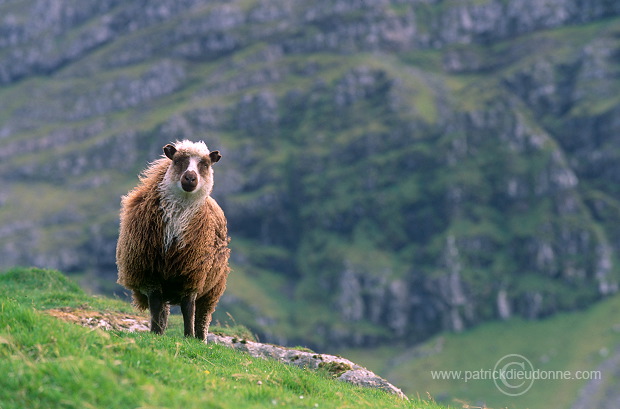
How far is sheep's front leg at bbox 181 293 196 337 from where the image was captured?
52.9ft

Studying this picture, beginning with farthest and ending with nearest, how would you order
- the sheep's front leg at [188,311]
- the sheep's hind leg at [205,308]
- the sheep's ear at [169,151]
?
the sheep's hind leg at [205,308], the sheep's front leg at [188,311], the sheep's ear at [169,151]

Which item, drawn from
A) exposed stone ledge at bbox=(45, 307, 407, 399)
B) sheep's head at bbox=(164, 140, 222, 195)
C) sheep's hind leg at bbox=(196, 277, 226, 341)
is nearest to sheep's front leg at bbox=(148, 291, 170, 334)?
exposed stone ledge at bbox=(45, 307, 407, 399)

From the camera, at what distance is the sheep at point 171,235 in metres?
15.6

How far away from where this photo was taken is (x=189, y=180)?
613 inches

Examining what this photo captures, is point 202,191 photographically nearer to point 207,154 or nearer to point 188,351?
point 207,154

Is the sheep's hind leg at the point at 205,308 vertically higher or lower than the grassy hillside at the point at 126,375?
lower

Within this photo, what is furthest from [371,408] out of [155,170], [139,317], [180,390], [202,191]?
[139,317]

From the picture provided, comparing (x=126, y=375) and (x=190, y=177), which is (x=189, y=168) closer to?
(x=190, y=177)

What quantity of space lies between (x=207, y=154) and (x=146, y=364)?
280 inches

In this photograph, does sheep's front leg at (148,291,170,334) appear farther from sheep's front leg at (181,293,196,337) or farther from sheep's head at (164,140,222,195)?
sheep's head at (164,140,222,195)

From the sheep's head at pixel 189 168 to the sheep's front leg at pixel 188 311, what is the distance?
2.50 m

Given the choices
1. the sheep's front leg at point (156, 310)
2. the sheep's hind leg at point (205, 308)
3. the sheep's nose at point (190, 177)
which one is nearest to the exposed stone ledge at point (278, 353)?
the sheep's hind leg at point (205, 308)

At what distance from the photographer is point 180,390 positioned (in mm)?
9750

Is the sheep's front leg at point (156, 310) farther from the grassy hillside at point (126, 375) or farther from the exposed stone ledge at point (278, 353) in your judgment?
the grassy hillside at point (126, 375)
